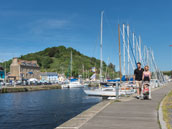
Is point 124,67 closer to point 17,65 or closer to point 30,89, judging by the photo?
point 30,89

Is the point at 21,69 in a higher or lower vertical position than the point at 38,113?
higher

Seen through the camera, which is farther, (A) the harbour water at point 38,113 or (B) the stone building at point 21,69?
(B) the stone building at point 21,69

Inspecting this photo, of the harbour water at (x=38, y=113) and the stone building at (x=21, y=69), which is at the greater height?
the stone building at (x=21, y=69)

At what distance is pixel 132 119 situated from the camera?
26.9 ft

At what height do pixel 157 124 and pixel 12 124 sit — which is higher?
pixel 157 124

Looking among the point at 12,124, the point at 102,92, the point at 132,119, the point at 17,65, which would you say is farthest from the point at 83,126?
the point at 17,65

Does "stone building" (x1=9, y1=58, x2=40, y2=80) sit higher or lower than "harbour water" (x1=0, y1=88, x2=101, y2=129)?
higher

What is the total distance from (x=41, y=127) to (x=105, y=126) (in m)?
8.15

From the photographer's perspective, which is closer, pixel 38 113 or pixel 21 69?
pixel 38 113

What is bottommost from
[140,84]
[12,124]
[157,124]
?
[12,124]

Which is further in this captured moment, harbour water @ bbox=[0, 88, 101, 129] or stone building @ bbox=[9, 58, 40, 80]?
stone building @ bbox=[9, 58, 40, 80]

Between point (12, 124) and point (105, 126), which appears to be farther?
point (12, 124)

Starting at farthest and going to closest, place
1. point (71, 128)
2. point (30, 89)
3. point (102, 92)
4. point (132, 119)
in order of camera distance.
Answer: point (30, 89), point (102, 92), point (132, 119), point (71, 128)

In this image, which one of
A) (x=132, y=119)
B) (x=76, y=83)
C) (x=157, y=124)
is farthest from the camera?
(x=76, y=83)
